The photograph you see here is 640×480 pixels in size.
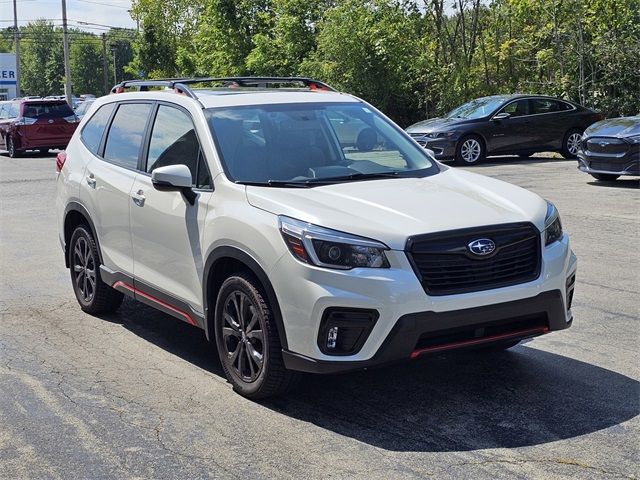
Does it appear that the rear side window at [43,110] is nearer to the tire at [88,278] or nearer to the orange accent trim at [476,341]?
the tire at [88,278]

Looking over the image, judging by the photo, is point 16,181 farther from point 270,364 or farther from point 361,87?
point 270,364

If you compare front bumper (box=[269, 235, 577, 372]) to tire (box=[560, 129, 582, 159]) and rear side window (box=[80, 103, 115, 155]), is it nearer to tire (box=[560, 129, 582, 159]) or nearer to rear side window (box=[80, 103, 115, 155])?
rear side window (box=[80, 103, 115, 155])

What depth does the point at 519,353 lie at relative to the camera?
6.08 metres

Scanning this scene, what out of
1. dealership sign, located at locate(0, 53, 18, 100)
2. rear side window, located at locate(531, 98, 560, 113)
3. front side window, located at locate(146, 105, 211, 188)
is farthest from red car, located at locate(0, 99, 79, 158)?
dealership sign, located at locate(0, 53, 18, 100)

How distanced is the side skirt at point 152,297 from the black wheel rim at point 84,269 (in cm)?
27

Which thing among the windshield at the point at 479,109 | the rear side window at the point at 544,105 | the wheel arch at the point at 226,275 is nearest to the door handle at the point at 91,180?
the wheel arch at the point at 226,275

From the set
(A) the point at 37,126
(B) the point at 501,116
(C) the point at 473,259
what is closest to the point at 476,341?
(C) the point at 473,259

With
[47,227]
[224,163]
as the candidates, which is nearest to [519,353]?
[224,163]

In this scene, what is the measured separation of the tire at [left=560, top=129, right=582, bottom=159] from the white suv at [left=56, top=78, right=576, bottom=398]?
622 inches

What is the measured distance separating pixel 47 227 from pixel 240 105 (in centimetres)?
676

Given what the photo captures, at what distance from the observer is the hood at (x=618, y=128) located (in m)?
15.2

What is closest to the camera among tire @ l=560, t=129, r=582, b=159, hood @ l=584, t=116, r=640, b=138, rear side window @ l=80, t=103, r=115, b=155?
rear side window @ l=80, t=103, r=115, b=155

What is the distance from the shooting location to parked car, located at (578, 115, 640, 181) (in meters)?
15.0

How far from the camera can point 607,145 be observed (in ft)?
50.4
